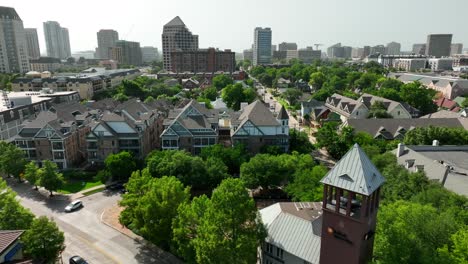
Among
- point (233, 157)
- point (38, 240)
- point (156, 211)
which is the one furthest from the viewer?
point (233, 157)

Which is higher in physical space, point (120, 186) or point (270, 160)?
point (270, 160)

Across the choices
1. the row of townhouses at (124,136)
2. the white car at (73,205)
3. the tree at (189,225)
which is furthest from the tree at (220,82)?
the tree at (189,225)

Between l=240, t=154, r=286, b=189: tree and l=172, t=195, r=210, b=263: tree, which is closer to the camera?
l=172, t=195, r=210, b=263: tree

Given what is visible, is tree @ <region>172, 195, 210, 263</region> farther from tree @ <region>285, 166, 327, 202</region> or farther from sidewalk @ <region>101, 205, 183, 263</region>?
tree @ <region>285, 166, 327, 202</region>

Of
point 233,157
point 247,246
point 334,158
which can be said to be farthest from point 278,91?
point 247,246

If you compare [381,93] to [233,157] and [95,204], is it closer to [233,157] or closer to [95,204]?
[233,157]

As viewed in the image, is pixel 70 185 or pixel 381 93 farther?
pixel 381 93

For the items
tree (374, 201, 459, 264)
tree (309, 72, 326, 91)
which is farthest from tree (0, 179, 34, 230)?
tree (309, 72, 326, 91)
